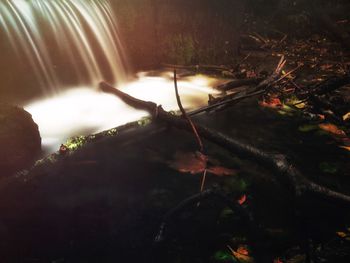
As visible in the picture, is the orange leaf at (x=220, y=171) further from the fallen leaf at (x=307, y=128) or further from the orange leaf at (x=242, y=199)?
the fallen leaf at (x=307, y=128)

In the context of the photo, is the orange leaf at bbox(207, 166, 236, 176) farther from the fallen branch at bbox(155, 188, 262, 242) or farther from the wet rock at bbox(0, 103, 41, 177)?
the wet rock at bbox(0, 103, 41, 177)

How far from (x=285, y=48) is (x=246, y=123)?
543cm

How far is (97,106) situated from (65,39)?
165 centimetres

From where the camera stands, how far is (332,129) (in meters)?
4.80

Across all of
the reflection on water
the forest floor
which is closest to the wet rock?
the forest floor

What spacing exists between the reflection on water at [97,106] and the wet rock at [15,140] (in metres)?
0.71

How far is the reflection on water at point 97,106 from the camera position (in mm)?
5098

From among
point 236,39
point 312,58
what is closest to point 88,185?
point 236,39

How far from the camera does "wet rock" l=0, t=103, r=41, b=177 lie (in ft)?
11.3

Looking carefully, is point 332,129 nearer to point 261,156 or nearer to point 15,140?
point 261,156

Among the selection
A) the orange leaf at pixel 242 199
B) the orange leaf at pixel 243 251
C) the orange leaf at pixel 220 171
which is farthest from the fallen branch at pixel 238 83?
the orange leaf at pixel 243 251

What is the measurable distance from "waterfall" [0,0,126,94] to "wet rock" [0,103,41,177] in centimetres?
250

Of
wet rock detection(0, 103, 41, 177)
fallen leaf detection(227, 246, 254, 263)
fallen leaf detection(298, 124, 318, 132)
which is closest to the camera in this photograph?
fallen leaf detection(227, 246, 254, 263)

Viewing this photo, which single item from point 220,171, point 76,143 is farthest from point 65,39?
point 220,171
